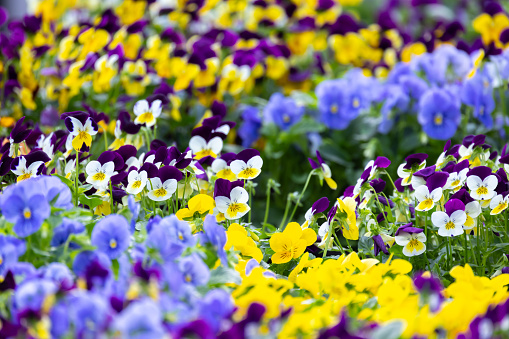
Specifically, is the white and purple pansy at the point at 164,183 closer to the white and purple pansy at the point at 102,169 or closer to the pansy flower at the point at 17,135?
the white and purple pansy at the point at 102,169

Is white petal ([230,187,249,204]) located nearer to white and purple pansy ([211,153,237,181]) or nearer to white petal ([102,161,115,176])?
white and purple pansy ([211,153,237,181])

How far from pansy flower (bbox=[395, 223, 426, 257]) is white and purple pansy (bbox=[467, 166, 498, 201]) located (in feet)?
0.49

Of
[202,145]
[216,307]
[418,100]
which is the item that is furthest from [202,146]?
[418,100]

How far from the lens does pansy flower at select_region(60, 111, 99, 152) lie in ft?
4.75

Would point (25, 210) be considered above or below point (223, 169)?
above

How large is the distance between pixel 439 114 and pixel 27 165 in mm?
1480

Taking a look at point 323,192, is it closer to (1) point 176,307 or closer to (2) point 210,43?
(2) point 210,43

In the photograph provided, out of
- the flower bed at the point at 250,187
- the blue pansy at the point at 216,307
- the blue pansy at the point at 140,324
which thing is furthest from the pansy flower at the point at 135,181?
the blue pansy at the point at 140,324

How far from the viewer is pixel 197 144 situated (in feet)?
5.46

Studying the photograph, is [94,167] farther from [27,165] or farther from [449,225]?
[449,225]

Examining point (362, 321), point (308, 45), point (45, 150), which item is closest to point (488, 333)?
point (362, 321)

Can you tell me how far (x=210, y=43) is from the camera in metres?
2.72

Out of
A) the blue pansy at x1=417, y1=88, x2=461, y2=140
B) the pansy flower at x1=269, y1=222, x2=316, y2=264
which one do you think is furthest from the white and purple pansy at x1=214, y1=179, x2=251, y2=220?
the blue pansy at x1=417, y1=88, x2=461, y2=140

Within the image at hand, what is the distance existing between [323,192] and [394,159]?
0.32m
